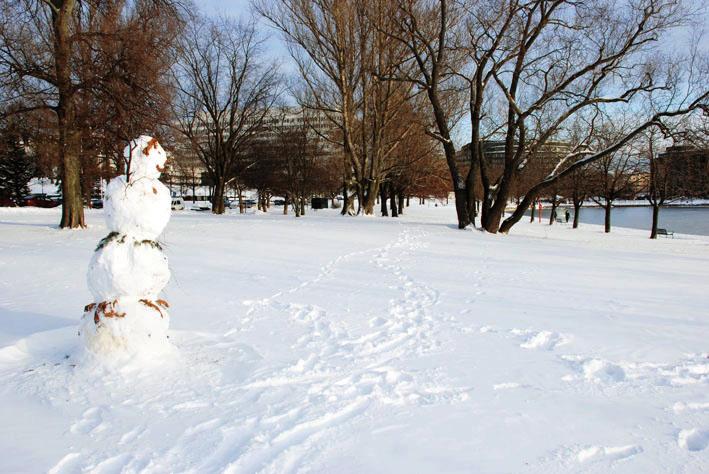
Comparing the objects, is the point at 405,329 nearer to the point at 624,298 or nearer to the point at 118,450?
the point at 118,450

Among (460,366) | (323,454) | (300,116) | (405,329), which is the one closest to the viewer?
(323,454)

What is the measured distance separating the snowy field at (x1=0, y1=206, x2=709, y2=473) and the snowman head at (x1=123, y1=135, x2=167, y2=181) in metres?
1.62

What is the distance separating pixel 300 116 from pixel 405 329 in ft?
112

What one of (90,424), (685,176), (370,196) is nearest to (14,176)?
(370,196)

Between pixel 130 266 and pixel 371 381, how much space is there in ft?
7.08

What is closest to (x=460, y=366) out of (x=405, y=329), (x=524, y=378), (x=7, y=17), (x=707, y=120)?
(x=524, y=378)

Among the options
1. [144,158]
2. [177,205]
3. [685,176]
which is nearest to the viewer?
[144,158]

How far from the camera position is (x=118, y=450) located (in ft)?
8.62

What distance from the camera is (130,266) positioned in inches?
142

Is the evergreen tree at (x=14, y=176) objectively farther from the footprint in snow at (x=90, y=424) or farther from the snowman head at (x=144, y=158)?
the footprint in snow at (x=90, y=424)

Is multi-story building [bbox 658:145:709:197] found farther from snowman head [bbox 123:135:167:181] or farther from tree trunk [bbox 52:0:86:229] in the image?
snowman head [bbox 123:135:167:181]

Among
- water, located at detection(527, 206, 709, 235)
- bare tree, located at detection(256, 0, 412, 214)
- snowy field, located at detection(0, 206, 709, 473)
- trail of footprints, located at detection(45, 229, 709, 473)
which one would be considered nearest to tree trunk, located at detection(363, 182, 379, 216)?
bare tree, located at detection(256, 0, 412, 214)

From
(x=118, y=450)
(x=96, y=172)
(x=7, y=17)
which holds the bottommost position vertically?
(x=118, y=450)

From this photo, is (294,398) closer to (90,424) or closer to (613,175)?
(90,424)
